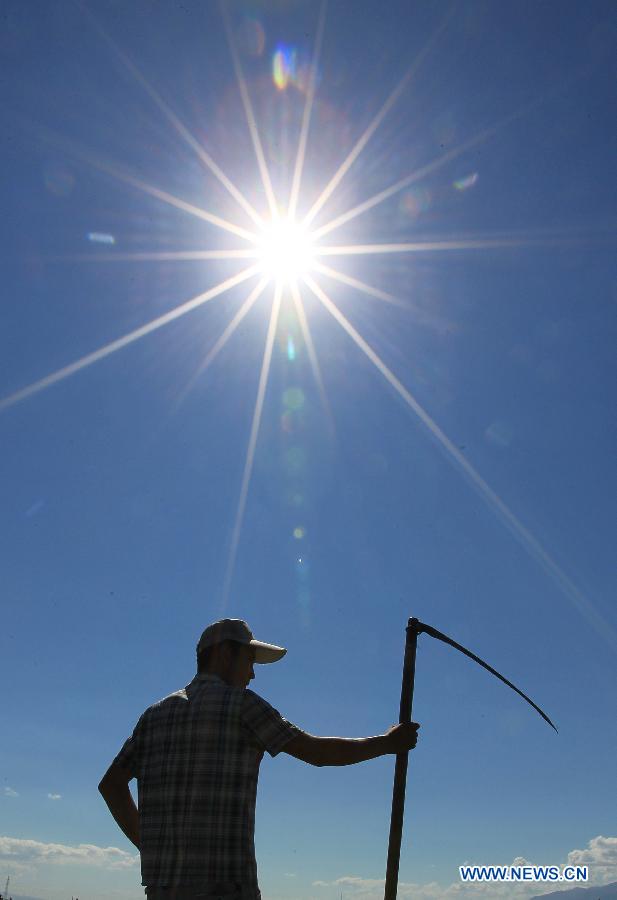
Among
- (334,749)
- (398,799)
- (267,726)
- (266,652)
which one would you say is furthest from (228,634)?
(398,799)

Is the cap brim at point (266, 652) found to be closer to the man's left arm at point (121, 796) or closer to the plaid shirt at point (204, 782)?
the plaid shirt at point (204, 782)

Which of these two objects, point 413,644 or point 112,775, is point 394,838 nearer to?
point 413,644

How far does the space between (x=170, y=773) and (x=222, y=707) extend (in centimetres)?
49

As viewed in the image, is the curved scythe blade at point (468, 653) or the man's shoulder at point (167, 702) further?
the curved scythe blade at point (468, 653)

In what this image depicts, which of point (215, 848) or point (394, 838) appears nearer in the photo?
point (215, 848)

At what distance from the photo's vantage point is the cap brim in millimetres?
4750

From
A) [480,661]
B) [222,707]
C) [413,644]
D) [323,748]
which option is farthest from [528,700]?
[222,707]

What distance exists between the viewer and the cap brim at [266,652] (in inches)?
187

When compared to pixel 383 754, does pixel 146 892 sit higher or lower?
lower

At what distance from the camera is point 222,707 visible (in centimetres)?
411

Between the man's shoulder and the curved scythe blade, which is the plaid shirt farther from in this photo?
the curved scythe blade

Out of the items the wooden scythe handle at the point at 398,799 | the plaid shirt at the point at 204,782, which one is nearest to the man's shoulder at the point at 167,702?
the plaid shirt at the point at 204,782

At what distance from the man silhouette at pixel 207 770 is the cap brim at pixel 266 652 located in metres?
0.19

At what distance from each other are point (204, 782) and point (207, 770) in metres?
0.06
